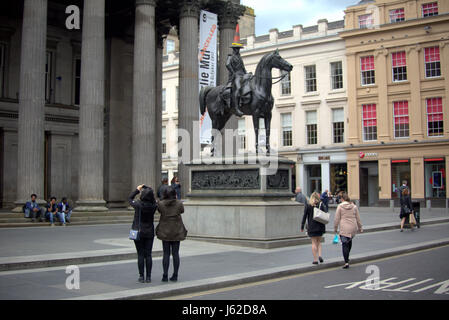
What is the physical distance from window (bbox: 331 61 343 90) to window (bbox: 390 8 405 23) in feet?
20.9

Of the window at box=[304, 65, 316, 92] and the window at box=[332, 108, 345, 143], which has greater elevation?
the window at box=[304, 65, 316, 92]

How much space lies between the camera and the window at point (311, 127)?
51.7 m

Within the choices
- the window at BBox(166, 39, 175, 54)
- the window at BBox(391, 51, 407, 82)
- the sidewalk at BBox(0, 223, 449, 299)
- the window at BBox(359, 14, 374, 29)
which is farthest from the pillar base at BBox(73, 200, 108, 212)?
the window at BBox(166, 39, 175, 54)

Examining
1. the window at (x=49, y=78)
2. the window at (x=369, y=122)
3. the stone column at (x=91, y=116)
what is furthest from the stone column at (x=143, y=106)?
the window at (x=369, y=122)

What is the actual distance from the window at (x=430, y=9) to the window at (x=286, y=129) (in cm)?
1584

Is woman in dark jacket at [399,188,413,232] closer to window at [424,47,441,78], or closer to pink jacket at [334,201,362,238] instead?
pink jacket at [334,201,362,238]

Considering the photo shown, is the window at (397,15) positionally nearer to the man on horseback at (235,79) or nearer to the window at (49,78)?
the window at (49,78)

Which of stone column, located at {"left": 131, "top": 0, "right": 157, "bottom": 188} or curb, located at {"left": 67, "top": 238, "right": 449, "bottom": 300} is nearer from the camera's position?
curb, located at {"left": 67, "top": 238, "right": 449, "bottom": 300}

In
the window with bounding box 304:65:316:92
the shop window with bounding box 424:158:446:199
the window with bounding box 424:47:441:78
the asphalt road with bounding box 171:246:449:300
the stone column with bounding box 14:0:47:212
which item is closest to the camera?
the asphalt road with bounding box 171:246:449:300

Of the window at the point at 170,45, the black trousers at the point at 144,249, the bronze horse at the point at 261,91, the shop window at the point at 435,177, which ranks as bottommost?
the black trousers at the point at 144,249

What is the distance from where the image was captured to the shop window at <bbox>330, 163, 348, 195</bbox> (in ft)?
164

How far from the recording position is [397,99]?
46594mm

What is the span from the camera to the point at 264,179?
15.7 metres
